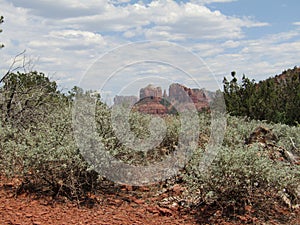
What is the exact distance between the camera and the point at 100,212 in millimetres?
3973

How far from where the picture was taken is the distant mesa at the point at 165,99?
540 cm

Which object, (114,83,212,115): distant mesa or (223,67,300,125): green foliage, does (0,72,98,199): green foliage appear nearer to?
(114,83,212,115): distant mesa

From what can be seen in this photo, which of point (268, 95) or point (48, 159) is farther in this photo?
point (268, 95)

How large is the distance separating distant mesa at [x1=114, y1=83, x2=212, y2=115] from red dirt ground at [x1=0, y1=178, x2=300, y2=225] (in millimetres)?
1503

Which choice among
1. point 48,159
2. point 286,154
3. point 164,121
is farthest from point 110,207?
point 286,154

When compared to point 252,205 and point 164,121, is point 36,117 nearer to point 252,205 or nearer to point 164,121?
point 164,121

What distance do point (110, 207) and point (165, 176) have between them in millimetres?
970

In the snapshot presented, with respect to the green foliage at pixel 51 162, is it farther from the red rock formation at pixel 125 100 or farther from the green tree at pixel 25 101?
the green tree at pixel 25 101

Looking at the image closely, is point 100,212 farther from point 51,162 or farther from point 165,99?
point 165,99

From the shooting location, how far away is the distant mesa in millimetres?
5398

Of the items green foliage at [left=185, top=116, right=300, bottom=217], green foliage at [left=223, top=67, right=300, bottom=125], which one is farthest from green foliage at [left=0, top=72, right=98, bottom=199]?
green foliage at [left=223, top=67, right=300, bottom=125]

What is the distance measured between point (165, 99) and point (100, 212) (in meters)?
2.40

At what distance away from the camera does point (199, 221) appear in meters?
3.83

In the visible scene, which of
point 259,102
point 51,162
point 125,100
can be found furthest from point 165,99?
point 259,102
